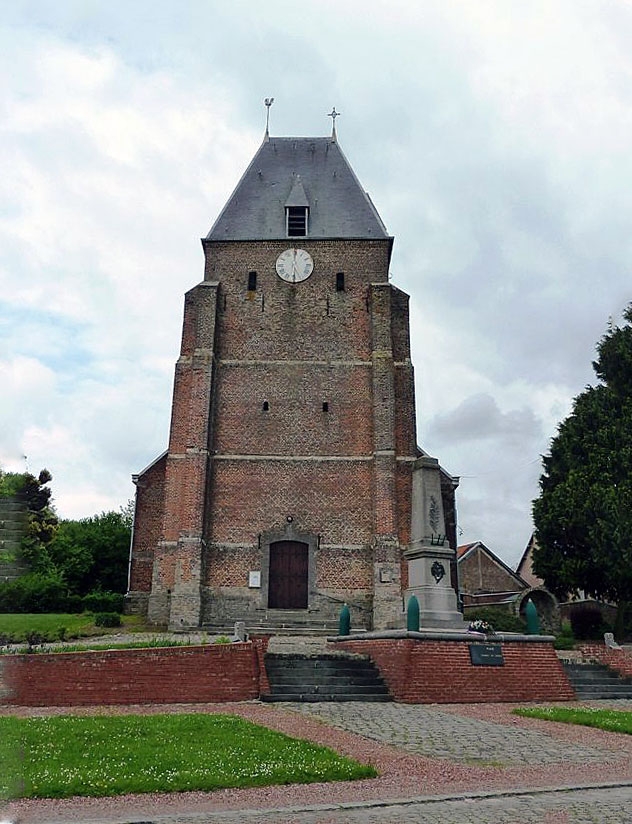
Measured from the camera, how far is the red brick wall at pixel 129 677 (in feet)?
39.2

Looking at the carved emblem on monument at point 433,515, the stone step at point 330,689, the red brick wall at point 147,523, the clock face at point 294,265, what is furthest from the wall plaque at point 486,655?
the clock face at point 294,265

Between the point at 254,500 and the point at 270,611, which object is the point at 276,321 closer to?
the point at 254,500

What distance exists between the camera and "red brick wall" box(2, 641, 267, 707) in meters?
11.9

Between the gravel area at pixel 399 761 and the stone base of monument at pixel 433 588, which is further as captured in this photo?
the stone base of monument at pixel 433 588

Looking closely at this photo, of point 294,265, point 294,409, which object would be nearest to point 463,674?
point 294,409

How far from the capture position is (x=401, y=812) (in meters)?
5.68

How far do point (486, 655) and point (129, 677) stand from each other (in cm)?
657

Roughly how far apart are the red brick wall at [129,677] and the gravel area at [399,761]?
0.48 metres

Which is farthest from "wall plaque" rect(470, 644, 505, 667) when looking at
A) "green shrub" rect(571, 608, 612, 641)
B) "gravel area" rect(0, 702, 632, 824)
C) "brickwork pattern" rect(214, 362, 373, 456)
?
"green shrub" rect(571, 608, 612, 641)

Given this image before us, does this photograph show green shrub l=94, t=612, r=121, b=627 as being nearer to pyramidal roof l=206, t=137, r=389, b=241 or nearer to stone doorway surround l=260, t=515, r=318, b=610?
stone doorway surround l=260, t=515, r=318, b=610

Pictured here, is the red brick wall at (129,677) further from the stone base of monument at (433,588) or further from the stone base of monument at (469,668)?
the stone base of monument at (433,588)

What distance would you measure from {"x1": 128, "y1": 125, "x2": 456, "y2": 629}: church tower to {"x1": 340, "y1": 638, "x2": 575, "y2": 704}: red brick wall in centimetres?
951

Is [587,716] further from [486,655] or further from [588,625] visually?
[588,625]

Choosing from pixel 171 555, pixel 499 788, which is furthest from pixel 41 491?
pixel 171 555
